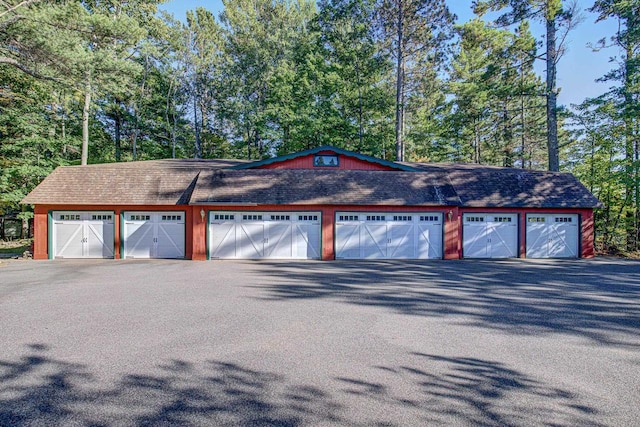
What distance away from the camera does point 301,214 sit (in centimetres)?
1555

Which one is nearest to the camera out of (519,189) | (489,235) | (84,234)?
(84,234)

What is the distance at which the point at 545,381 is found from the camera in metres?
3.82

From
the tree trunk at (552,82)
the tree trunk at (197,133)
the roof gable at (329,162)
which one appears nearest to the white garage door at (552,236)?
the tree trunk at (552,82)

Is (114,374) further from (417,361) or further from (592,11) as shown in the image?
(592,11)

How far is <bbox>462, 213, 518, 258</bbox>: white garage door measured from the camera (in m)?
16.2

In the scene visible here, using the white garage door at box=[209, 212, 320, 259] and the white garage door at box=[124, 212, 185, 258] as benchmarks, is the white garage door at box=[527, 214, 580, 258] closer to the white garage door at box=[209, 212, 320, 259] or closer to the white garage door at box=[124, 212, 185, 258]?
the white garage door at box=[209, 212, 320, 259]

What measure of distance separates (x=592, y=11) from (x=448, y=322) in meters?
22.6

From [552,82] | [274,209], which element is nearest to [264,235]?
[274,209]

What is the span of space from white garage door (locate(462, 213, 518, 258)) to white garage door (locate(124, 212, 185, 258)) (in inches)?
493

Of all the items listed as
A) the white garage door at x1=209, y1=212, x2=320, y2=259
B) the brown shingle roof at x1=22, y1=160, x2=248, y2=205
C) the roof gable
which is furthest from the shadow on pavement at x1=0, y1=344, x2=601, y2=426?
the roof gable

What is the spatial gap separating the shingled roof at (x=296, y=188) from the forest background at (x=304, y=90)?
3.82 meters

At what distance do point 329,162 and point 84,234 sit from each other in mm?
11064

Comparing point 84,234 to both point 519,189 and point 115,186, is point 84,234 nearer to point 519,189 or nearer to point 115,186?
point 115,186

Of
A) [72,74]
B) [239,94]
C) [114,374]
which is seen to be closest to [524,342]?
[114,374]
